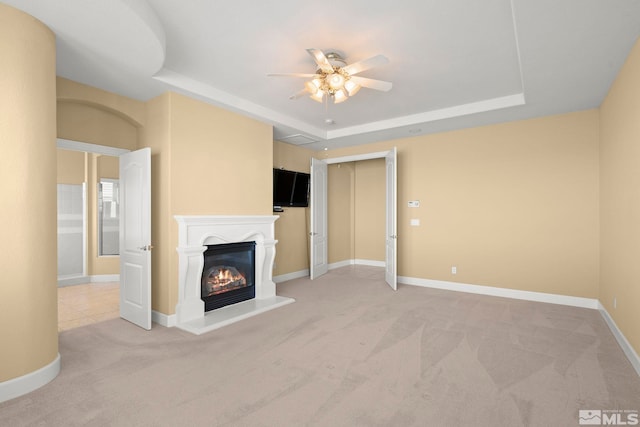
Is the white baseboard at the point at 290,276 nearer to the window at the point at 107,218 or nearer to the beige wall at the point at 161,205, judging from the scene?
the beige wall at the point at 161,205

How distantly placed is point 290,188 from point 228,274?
7.20 ft

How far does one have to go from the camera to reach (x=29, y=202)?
7.86 feet

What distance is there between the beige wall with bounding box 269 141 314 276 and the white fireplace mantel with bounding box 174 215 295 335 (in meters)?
1.32

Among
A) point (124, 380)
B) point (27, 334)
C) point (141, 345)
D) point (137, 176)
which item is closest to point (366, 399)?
point (124, 380)

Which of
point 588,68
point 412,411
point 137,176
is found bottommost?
point 412,411

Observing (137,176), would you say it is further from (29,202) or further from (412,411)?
(412,411)

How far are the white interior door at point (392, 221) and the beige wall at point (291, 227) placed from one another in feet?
5.53

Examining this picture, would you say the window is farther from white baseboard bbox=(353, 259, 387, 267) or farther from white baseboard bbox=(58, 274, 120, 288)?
white baseboard bbox=(353, 259, 387, 267)

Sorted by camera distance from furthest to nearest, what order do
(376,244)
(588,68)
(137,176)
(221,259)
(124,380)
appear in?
(376,244), (221,259), (137,176), (588,68), (124,380)

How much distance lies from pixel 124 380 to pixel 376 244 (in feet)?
20.0

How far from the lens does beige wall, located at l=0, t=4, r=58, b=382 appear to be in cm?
228

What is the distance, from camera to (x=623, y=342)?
302 cm

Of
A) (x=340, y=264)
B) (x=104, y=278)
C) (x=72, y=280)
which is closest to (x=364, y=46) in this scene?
(x=340, y=264)

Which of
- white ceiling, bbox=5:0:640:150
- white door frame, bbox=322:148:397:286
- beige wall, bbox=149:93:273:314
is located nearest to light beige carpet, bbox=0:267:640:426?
beige wall, bbox=149:93:273:314
